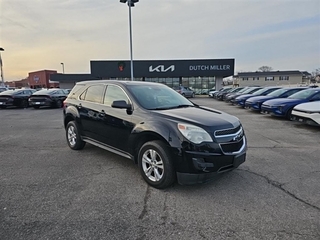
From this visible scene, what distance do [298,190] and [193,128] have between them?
204cm

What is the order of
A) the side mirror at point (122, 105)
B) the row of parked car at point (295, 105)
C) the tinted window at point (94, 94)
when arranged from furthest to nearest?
the row of parked car at point (295, 105) < the tinted window at point (94, 94) < the side mirror at point (122, 105)

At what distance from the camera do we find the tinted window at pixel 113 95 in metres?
4.57

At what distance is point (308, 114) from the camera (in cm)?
828

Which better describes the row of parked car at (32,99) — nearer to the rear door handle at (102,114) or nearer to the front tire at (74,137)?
the front tire at (74,137)

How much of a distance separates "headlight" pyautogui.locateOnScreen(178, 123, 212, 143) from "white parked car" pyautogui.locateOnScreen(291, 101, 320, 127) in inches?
262

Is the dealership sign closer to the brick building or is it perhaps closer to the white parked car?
Result: the white parked car

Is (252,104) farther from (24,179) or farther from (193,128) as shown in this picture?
(24,179)

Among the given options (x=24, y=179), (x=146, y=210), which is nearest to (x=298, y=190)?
(x=146, y=210)

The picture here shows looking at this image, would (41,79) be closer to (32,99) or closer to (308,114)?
(32,99)

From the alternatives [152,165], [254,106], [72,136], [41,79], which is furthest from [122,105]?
[41,79]

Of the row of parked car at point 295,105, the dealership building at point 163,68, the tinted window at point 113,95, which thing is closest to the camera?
the tinted window at point 113,95

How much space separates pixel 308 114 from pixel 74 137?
8.11m

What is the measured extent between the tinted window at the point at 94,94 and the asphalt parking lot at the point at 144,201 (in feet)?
4.49

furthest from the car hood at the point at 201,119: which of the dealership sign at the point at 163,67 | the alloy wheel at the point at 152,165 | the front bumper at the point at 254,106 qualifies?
the dealership sign at the point at 163,67
